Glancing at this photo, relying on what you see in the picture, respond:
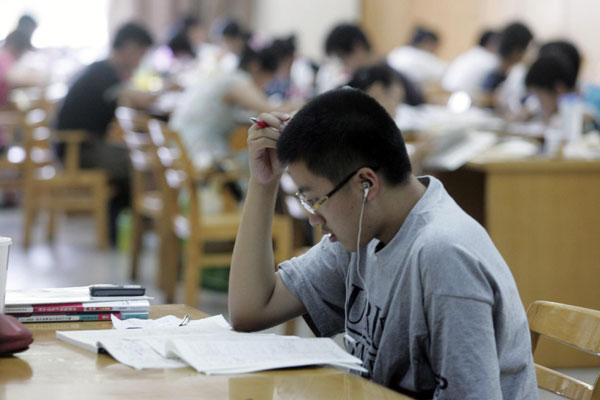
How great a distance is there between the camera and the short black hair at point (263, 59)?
4.91m

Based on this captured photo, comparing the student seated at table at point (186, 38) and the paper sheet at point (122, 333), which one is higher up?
the student seated at table at point (186, 38)

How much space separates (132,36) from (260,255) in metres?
4.35

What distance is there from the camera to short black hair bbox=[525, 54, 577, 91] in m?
3.71

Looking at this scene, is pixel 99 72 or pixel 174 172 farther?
pixel 99 72

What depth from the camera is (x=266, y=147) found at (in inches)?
59.4

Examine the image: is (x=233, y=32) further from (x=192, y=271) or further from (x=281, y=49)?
(x=192, y=271)

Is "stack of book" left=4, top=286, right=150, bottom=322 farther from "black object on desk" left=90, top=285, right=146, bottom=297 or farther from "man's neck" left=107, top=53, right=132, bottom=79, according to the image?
"man's neck" left=107, top=53, right=132, bottom=79

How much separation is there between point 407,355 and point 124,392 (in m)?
0.41

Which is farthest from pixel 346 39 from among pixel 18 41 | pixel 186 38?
pixel 186 38

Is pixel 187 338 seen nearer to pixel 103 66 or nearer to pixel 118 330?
pixel 118 330

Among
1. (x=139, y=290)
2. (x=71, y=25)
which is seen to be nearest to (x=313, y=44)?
(x=71, y=25)

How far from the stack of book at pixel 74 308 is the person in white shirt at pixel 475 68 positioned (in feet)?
18.8

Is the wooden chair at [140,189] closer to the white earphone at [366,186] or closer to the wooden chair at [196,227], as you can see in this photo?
the wooden chair at [196,227]

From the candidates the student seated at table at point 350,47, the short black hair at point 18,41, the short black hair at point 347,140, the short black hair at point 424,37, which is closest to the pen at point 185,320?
the short black hair at point 347,140
